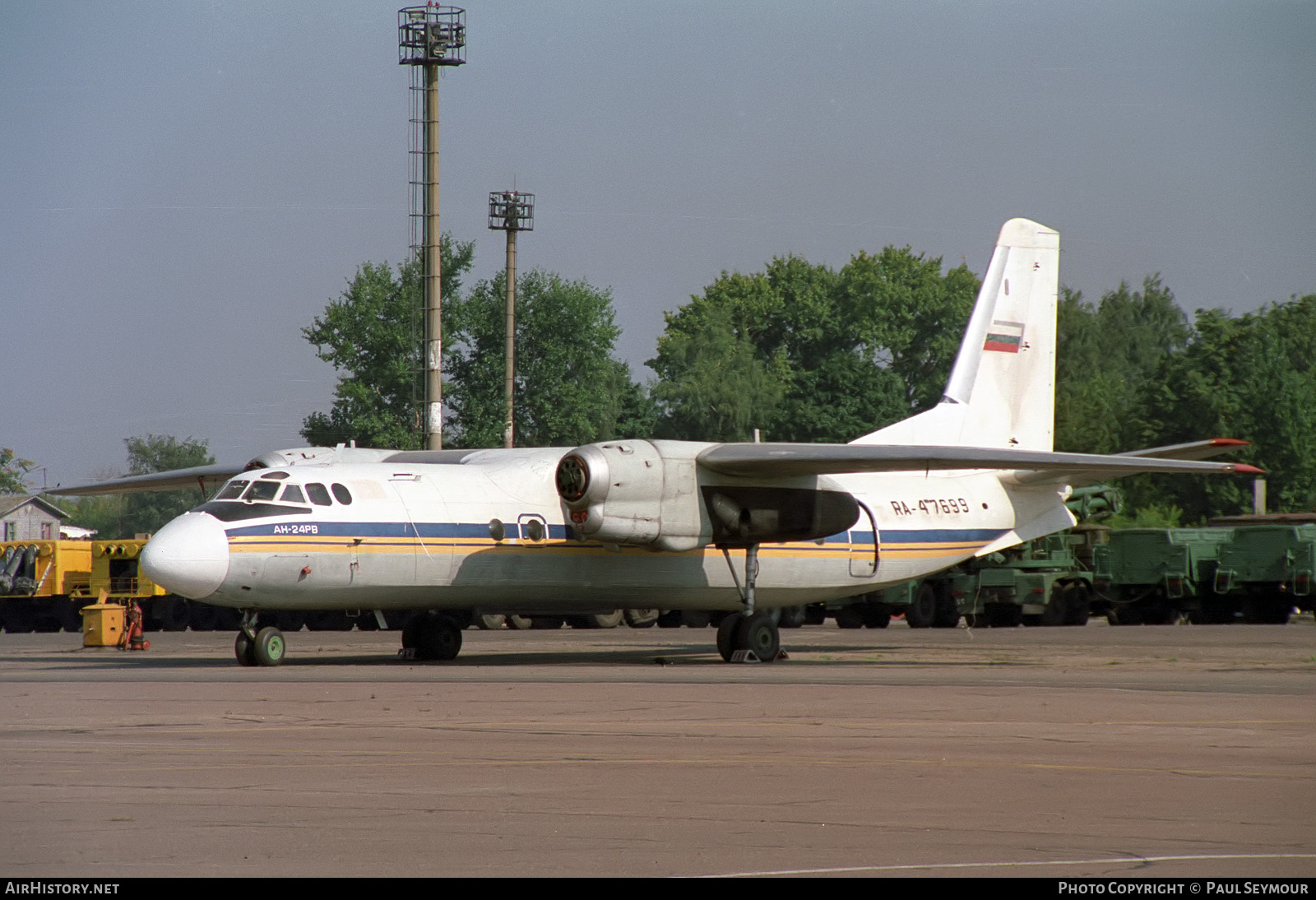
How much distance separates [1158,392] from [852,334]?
28844 millimetres

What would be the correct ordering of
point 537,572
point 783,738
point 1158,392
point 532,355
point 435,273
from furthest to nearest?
point 532,355, point 1158,392, point 435,273, point 537,572, point 783,738

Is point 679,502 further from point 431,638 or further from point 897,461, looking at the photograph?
point 431,638

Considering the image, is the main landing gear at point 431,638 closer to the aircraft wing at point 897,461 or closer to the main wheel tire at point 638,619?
the aircraft wing at point 897,461

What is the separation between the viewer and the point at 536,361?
67.2m

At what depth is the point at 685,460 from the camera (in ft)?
70.3

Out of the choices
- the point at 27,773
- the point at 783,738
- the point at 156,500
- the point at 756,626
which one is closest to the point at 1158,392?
the point at 756,626

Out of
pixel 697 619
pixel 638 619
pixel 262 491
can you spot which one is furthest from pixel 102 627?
pixel 697 619

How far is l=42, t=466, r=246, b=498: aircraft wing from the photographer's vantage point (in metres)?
25.5

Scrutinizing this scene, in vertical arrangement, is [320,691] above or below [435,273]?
below

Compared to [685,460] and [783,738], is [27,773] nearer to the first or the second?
[783,738]

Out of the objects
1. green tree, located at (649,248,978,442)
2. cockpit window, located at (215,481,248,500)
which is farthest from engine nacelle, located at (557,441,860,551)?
green tree, located at (649,248,978,442)

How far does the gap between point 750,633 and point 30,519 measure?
89.4 m

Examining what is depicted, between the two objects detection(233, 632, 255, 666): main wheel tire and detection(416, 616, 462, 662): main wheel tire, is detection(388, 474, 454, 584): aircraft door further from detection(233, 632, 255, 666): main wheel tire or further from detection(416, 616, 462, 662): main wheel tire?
detection(233, 632, 255, 666): main wheel tire

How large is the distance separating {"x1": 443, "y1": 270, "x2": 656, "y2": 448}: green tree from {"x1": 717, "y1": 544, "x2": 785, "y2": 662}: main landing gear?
1669 inches
